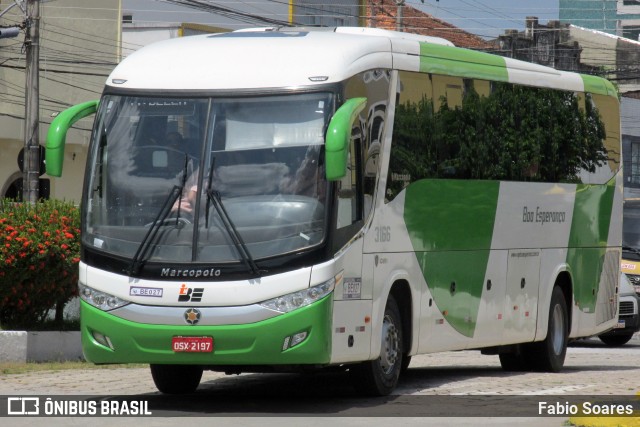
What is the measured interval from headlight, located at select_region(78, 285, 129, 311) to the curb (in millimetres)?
4923

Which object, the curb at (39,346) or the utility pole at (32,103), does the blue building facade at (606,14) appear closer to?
the utility pole at (32,103)

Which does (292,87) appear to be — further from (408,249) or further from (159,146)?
(408,249)

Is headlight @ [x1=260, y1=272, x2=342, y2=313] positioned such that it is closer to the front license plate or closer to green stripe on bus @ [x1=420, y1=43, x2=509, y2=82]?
the front license plate

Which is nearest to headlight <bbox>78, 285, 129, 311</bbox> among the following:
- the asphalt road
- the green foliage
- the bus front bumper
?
the bus front bumper

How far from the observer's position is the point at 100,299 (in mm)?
12047

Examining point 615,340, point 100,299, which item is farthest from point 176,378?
point 615,340

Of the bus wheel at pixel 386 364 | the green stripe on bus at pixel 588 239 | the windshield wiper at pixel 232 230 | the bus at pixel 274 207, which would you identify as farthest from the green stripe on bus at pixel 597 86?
the windshield wiper at pixel 232 230

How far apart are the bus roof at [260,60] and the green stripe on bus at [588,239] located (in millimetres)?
5007

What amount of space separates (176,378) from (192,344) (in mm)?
2087

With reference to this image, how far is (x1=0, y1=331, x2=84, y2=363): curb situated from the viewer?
16844 millimetres

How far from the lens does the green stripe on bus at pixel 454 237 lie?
46.1ft

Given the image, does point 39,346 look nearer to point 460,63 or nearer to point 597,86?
point 460,63
